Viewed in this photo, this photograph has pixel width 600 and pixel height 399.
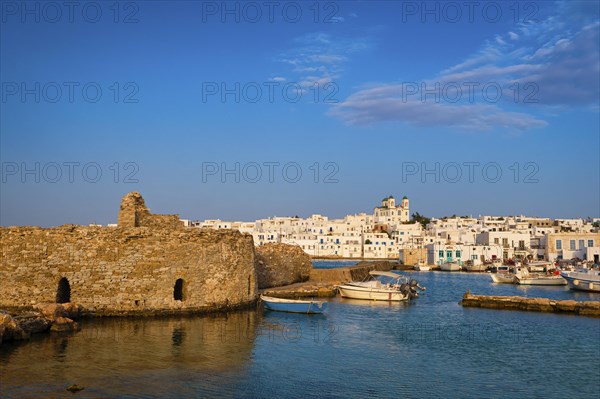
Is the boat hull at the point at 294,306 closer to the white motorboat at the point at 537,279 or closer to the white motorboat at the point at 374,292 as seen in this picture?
the white motorboat at the point at 374,292

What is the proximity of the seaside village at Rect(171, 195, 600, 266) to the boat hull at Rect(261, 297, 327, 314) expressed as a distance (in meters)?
50.8

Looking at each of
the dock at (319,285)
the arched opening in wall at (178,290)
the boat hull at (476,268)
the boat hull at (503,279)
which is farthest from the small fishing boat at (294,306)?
the boat hull at (476,268)

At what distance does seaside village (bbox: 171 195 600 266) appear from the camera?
235 ft

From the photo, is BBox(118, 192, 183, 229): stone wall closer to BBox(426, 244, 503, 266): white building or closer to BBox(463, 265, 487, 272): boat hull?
BBox(463, 265, 487, 272): boat hull

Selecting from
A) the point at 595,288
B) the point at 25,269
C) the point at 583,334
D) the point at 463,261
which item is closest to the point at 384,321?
the point at 583,334

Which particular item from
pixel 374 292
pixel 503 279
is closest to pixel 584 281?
pixel 503 279

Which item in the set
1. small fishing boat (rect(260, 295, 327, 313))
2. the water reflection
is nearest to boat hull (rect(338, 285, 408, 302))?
small fishing boat (rect(260, 295, 327, 313))

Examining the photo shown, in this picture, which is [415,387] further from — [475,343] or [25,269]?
[25,269]

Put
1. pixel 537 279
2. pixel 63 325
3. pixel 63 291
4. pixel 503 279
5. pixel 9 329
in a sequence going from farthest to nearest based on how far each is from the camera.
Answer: pixel 503 279
pixel 537 279
pixel 63 291
pixel 63 325
pixel 9 329

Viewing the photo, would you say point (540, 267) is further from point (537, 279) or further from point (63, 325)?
Answer: point (63, 325)

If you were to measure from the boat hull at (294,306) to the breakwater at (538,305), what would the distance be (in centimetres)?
946

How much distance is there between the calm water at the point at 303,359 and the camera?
11.4 metres

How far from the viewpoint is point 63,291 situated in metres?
19.5

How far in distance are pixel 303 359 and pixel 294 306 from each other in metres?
9.00
